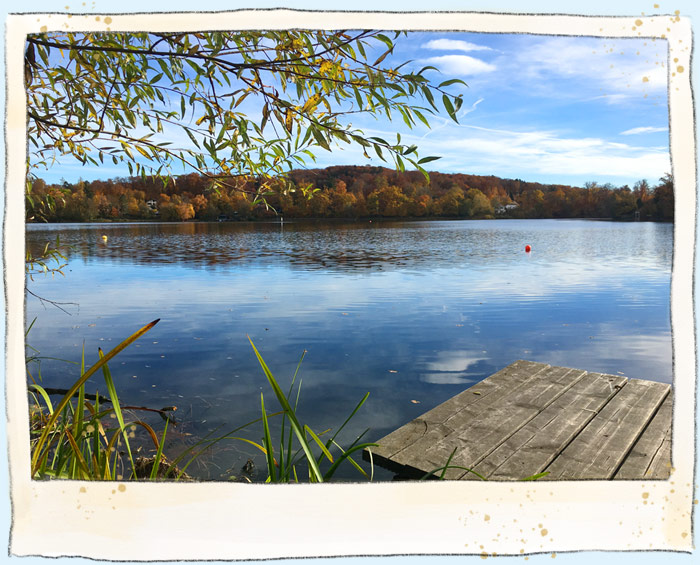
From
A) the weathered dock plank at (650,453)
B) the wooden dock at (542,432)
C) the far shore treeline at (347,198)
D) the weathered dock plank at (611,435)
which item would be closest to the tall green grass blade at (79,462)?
the far shore treeline at (347,198)

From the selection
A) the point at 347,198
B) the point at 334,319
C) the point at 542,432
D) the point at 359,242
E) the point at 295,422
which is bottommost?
the point at 542,432

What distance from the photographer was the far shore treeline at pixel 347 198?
2092 mm

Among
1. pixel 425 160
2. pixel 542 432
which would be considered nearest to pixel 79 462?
pixel 425 160

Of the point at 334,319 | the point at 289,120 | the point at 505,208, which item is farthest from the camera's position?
the point at 334,319

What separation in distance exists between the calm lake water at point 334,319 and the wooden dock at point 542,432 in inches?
10.8

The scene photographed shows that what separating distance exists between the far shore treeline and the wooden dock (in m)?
Answer: 1.12

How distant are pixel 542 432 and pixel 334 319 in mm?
3443

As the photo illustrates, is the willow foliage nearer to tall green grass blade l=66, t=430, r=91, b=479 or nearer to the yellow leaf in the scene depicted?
the yellow leaf

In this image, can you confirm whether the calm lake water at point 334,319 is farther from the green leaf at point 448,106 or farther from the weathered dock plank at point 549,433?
the green leaf at point 448,106

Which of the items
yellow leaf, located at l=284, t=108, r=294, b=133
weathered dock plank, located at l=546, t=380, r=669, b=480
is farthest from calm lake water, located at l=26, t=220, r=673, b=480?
yellow leaf, located at l=284, t=108, r=294, b=133

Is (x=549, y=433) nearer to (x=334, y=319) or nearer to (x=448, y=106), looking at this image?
(x=448, y=106)

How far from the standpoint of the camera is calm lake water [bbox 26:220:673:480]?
299 cm

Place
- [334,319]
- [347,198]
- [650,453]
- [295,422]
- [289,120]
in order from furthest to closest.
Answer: [334,319] → [347,198] → [650,453] → [289,120] → [295,422]

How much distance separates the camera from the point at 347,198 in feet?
7.68
